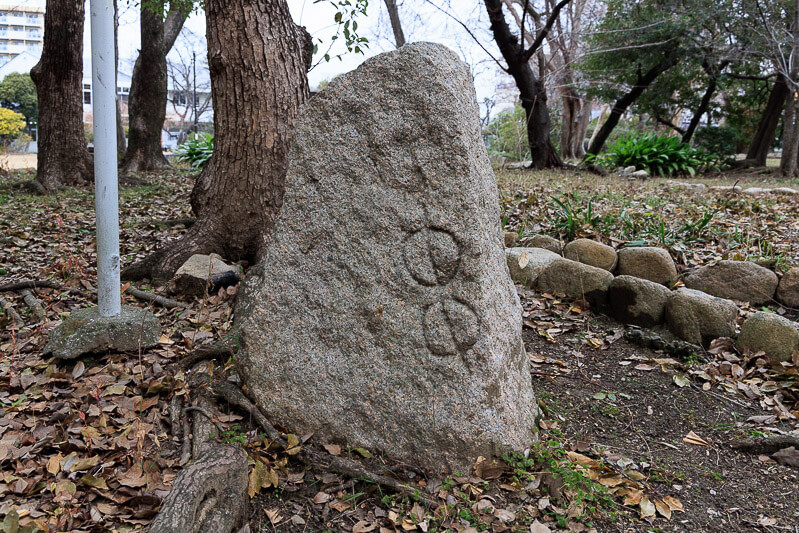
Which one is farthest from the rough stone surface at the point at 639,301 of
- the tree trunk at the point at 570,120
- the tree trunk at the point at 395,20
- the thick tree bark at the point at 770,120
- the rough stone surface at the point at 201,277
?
the tree trunk at the point at 570,120

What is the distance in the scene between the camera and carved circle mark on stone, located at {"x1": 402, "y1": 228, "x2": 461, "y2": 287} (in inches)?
93.9

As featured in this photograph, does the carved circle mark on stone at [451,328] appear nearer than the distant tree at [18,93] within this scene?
Yes

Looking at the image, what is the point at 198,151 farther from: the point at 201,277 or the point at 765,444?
the point at 765,444

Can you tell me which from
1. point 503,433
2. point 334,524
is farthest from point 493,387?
point 334,524

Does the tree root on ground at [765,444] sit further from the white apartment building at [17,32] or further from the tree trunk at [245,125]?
the white apartment building at [17,32]

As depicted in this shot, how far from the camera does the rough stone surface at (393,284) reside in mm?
2371

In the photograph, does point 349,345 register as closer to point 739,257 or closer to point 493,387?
point 493,387

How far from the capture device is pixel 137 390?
2.90 m

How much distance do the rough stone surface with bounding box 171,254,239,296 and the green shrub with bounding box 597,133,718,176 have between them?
9.96 meters

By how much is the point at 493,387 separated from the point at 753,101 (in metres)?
16.1

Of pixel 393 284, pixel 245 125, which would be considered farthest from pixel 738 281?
pixel 245 125

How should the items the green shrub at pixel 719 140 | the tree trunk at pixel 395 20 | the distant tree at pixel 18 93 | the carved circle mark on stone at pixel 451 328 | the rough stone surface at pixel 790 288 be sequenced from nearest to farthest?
the carved circle mark on stone at pixel 451 328
the rough stone surface at pixel 790 288
the green shrub at pixel 719 140
the tree trunk at pixel 395 20
the distant tree at pixel 18 93

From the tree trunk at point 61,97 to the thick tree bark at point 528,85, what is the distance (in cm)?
658

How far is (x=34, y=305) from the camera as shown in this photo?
12.1 feet
